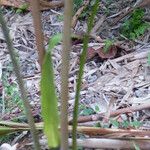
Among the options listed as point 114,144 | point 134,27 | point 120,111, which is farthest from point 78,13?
point 114,144

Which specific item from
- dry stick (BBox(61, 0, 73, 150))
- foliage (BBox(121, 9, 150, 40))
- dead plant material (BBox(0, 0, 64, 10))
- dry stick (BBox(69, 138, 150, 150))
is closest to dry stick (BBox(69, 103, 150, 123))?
dry stick (BBox(69, 138, 150, 150))

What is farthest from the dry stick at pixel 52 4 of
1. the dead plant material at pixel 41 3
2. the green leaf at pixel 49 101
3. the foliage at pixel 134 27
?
the green leaf at pixel 49 101

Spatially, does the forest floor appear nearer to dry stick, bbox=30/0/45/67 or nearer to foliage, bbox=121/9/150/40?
foliage, bbox=121/9/150/40

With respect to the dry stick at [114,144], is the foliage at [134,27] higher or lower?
higher

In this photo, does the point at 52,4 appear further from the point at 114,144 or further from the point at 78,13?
the point at 114,144

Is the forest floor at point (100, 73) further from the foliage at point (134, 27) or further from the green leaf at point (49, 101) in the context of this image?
the green leaf at point (49, 101)

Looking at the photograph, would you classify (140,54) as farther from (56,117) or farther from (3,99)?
(56,117)
